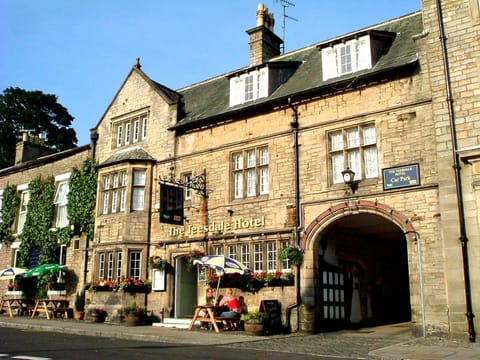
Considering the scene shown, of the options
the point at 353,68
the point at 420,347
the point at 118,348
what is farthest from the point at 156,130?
the point at 420,347

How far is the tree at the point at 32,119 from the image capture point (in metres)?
45.8

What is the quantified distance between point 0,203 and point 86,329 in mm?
15151

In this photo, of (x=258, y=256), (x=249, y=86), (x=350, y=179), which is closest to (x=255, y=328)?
(x=258, y=256)

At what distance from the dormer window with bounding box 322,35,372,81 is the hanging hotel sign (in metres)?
5.39

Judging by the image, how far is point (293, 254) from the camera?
16297 mm

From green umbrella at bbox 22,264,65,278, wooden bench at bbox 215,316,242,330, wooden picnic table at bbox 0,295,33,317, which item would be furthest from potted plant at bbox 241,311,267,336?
wooden picnic table at bbox 0,295,33,317

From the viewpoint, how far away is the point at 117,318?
64.5 feet

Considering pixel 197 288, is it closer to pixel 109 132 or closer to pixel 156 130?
pixel 156 130

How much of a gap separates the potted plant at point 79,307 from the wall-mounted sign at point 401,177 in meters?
13.3

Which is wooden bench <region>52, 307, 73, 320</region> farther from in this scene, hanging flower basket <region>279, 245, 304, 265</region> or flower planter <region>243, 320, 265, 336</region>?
hanging flower basket <region>279, 245, 304, 265</region>

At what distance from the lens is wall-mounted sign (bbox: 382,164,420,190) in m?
14.8

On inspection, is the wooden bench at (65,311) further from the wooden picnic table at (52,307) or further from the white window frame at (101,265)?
the white window frame at (101,265)

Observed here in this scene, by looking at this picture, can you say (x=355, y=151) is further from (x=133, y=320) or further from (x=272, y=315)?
(x=133, y=320)

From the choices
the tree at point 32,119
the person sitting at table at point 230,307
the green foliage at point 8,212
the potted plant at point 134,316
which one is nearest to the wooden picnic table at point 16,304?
the green foliage at point 8,212
